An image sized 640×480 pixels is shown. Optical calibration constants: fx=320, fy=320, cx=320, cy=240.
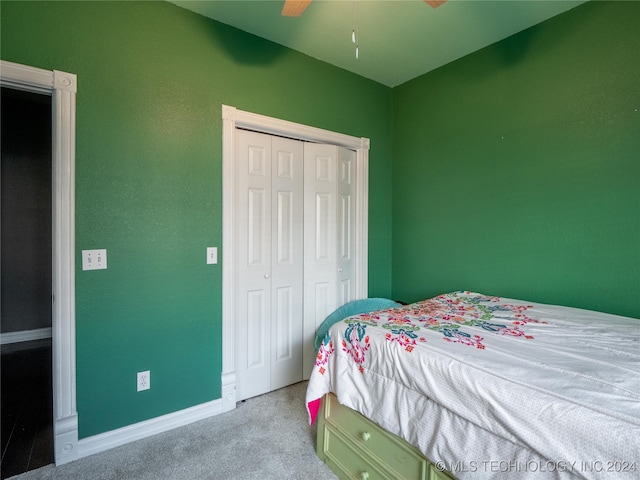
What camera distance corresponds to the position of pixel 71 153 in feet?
5.55

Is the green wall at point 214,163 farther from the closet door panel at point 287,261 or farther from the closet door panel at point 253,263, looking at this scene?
the closet door panel at point 287,261

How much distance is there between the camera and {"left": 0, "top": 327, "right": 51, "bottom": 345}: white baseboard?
3.58m

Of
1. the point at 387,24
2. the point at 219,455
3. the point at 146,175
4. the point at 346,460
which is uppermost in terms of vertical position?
the point at 387,24

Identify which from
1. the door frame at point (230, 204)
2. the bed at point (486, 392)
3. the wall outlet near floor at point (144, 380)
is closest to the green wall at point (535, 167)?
the bed at point (486, 392)

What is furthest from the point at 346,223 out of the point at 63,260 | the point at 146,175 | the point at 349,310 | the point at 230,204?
the point at 63,260

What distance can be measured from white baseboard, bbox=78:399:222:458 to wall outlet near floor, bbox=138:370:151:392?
0.21 meters

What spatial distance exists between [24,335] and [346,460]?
13.5ft

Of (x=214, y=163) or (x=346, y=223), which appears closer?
(x=214, y=163)

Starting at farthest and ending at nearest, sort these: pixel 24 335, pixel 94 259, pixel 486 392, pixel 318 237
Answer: pixel 24 335 < pixel 318 237 < pixel 94 259 < pixel 486 392

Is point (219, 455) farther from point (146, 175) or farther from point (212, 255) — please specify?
point (146, 175)

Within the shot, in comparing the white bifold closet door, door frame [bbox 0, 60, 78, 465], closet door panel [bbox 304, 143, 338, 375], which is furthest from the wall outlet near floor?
closet door panel [bbox 304, 143, 338, 375]

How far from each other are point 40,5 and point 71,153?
29.0 inches

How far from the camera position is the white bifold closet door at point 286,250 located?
7.70 ft

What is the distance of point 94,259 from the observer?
1774 mm
